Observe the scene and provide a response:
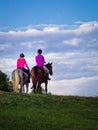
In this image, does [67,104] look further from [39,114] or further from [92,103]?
→ [39,114]

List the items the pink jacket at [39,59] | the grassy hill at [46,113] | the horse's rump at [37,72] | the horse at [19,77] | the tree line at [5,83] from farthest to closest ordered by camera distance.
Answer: the tree line at [5,83], the horse's rump at [37,72], the pink jacket at [39,59], the horse at [19,77], the grassy hill at [46,113]

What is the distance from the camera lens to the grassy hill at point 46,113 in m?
18.1

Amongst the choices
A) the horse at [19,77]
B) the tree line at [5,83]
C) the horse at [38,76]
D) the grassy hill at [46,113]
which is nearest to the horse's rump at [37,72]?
the horse at [38,76]

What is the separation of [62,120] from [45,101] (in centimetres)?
561

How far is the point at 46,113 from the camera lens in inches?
831

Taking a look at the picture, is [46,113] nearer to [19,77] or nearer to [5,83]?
[19,77]

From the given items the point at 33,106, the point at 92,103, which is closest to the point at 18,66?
the point at 92,103

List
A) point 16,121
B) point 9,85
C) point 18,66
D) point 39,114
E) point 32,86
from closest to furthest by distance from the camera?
point 16,121 → point 39,114 → point 18,66 → point 32,86 → point 9,85

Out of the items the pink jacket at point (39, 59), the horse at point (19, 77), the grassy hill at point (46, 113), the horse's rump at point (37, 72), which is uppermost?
the pink jacket at point (39, 59)

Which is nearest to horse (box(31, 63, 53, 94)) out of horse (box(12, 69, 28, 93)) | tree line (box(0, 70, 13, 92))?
horse (box(12, 69, 28, 93))

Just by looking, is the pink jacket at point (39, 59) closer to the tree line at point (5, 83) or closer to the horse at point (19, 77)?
the horse at point (19, 77)

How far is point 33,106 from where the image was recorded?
909 inches

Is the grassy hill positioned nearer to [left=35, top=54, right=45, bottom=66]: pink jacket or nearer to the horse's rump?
[left=35, top=54, right=45, bottom=66]: pink jacket

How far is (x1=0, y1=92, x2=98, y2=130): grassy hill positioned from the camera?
712 inches
